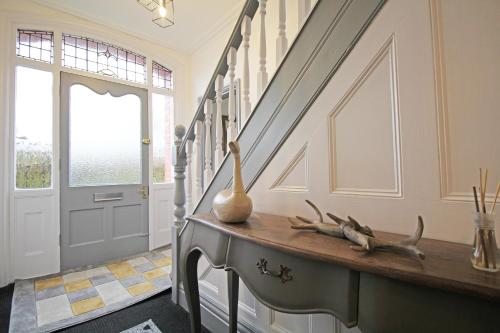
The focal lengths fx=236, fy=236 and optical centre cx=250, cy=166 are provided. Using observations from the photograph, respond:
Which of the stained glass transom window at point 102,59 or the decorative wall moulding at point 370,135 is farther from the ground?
the stained glass transom window at point 102,59

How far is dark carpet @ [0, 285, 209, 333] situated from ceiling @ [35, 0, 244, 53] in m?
3.03

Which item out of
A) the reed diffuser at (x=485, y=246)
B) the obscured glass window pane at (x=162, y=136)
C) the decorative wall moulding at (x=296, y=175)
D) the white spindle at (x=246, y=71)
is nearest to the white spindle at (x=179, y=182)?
the white spindle at (x=246, y=71)

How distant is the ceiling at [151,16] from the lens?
2.65 metres

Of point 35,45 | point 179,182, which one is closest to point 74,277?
point 179,182

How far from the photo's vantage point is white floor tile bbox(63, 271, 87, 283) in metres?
2.45

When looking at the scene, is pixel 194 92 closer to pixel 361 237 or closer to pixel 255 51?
pixel 255 51

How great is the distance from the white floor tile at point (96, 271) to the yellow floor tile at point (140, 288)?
0.60 metres

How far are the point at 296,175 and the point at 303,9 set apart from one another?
0.80 metres

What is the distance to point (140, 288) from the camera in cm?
225

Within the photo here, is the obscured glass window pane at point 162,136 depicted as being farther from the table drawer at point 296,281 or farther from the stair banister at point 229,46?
the table drawer at point 296,281

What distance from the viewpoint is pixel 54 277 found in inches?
99.6

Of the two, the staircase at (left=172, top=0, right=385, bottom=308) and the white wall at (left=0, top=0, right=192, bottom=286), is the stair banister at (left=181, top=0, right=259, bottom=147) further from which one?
the white wall at (left=0, top=0, right=192, bottom=286)

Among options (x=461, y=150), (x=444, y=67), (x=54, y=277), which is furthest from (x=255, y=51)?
(x=54, y=277)

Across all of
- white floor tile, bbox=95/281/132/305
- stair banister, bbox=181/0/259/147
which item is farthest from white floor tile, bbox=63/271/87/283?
stair banister, bbox=181/0/259/147
